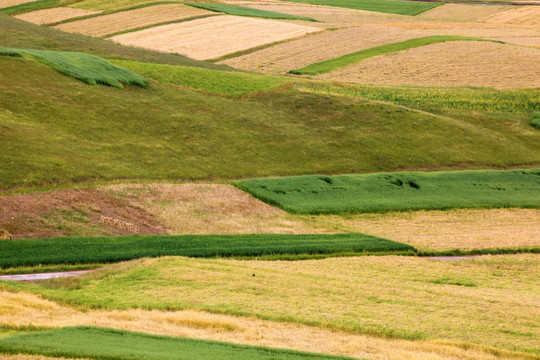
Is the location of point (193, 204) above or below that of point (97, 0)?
below

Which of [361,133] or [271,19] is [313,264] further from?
[271,19]

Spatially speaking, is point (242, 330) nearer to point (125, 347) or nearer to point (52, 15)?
point (125, 347)

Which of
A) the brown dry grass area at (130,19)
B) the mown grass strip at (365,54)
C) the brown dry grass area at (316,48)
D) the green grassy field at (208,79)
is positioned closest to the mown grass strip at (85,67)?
the green grassy field at (208,79)

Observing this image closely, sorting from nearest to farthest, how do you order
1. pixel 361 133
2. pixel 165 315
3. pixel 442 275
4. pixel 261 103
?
pixel 165 315, pixel 442 275, pixel 361 133, pixel 261 103

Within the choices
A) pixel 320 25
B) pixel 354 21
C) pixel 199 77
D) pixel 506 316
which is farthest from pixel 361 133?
pixel 354 21

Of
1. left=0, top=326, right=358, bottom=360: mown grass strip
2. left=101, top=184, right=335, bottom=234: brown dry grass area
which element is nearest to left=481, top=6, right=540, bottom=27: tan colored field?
left=101, top=184, right=335, bottom=234: brown dry grass area

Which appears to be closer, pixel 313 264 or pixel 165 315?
pixel 165 315

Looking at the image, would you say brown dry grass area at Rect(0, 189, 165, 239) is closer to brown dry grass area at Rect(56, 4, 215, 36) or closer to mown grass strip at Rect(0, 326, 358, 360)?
mown grass strip at Rect(0, 326, 358, 360)
